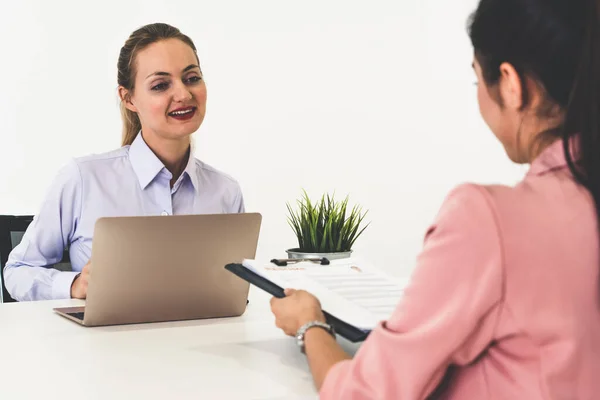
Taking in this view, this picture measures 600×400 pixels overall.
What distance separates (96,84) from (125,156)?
1820mm

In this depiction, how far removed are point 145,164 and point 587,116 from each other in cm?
186

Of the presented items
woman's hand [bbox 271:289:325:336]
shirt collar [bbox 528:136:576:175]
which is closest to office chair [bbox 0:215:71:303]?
woman's hand [bbox 271:289:325:336]

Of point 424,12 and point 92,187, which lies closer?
point 92,187

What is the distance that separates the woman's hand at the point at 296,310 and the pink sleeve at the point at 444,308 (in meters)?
0.29

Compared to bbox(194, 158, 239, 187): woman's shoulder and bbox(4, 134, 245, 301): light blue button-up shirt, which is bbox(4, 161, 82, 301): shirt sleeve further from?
bbox(194, 158, 239, 187): woman's shoulder

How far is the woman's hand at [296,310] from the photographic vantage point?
1.24 metres

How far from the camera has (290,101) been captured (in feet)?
→ 15.0

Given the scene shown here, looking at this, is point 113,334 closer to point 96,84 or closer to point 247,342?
point 247,342

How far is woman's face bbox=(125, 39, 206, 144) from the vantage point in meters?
2.48

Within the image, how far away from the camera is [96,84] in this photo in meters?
4.23

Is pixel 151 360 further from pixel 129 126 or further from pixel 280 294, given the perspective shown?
pixel 129 126

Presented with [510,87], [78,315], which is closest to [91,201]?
[78,315]

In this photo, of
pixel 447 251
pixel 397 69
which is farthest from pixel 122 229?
pixel 397 69

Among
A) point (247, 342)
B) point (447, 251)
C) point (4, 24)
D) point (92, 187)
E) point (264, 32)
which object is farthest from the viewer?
point (264, 32)
